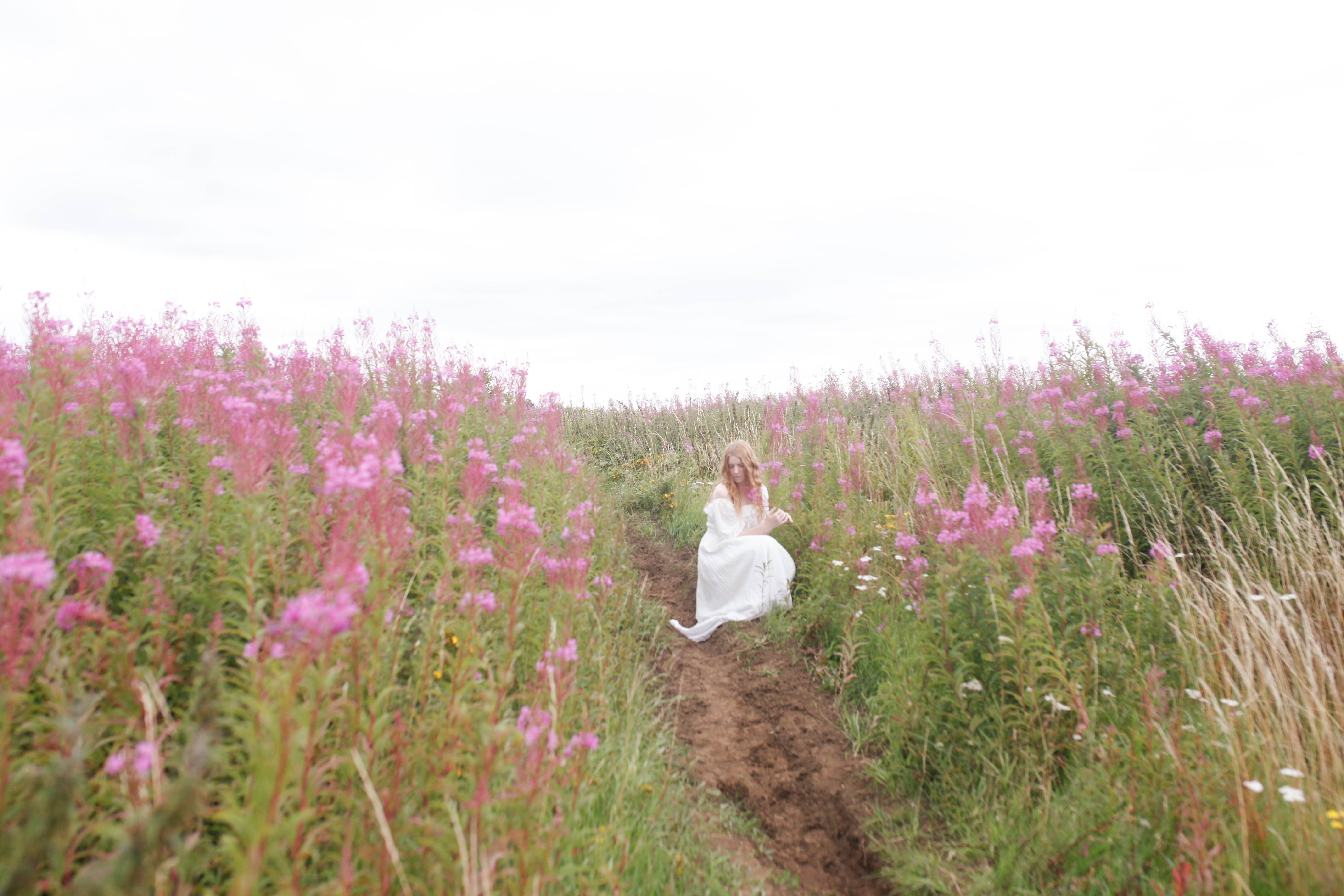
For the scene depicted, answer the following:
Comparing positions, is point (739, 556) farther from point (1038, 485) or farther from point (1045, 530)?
point (1045, 530)

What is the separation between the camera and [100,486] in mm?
2896

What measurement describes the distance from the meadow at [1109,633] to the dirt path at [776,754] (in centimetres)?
19

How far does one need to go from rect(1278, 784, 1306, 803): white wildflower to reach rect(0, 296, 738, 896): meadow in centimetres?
229

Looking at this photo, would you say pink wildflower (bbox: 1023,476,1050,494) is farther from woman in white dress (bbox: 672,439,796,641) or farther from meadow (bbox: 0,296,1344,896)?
woman in white dress (bbox: 672,439,796,641)

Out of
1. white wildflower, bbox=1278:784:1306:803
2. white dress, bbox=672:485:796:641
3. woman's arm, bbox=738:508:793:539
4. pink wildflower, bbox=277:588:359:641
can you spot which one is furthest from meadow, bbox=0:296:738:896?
woman's arm, bbox=738:508:793:539

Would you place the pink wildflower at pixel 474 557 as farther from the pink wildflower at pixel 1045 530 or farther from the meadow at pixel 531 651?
the pink wildflower at pixel 1045 530

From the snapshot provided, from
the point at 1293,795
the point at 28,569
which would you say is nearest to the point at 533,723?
the point at 28,569

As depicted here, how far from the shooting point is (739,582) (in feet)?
20.6

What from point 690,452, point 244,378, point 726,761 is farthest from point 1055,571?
point 690,452

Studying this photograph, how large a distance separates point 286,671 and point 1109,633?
4208mm

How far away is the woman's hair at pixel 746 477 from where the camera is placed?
7145mm

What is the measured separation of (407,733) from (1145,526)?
5.91 metres

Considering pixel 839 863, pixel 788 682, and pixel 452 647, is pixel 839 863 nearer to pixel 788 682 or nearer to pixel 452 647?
pixel 788 682

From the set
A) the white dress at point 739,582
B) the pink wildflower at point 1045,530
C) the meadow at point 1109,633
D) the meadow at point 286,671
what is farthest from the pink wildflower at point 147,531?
Answer: the white dress at point 739,582
